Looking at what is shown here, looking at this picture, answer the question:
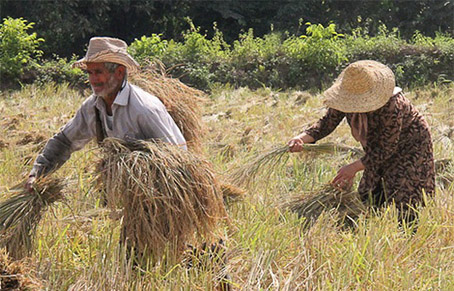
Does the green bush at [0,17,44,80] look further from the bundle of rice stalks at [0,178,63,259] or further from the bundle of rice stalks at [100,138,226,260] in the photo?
the bundle of rice stalks at [100,138,226,260]

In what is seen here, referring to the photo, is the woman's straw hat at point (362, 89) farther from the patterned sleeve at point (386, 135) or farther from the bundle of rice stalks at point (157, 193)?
the bundle of rice stalks at point (157, 193)

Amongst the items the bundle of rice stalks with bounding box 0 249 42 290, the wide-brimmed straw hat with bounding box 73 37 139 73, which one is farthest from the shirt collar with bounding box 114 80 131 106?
the bundle of rice stalks with bounding box 0 249 42 290

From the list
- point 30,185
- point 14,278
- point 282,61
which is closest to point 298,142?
point 30,185

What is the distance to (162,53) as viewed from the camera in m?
10.6

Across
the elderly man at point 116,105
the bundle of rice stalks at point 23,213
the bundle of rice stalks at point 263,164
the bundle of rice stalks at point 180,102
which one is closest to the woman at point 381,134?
the bundle of rice stalks at point 263,164

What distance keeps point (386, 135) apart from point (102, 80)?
1.48 metres

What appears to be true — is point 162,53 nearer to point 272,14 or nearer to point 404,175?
point 272,14

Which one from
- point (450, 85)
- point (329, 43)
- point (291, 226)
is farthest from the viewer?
point (329, 43)

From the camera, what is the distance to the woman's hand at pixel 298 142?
3.68 meters

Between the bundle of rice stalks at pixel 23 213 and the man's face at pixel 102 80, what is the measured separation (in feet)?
1.49

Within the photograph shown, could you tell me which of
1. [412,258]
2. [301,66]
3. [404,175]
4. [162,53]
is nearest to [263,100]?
[301,66]

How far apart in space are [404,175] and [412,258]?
68 cm

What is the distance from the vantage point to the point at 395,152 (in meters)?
3.60

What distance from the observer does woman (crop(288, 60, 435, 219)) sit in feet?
11.0
